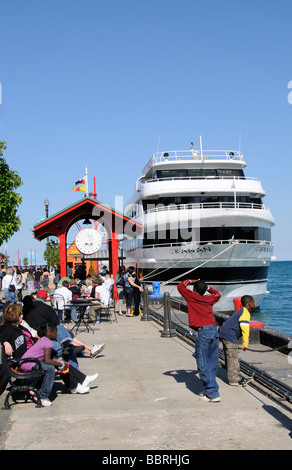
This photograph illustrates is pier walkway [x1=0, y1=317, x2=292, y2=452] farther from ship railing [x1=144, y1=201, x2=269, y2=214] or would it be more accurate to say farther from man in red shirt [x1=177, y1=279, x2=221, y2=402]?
ship railing [x1=144, y1=201, x2=269, y2=214]

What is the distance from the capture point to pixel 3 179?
21016 millimetres

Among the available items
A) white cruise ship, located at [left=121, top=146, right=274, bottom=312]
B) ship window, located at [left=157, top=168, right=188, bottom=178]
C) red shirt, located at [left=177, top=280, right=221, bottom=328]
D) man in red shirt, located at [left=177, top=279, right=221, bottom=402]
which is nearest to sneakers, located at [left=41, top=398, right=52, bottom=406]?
man in red shirt, located at [left=177, top=279, right=221, bottom=402]

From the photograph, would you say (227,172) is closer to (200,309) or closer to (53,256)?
(200,309)

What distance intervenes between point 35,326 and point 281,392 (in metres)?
4.44

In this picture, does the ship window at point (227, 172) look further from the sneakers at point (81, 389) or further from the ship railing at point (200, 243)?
the sneakers at point (81, 389)

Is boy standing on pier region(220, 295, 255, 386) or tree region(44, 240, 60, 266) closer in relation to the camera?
boy standing on pier region(220, 295, 255, 386)

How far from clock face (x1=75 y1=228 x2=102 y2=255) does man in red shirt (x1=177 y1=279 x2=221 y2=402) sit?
1192 cm

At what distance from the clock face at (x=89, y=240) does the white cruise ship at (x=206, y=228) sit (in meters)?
6.74

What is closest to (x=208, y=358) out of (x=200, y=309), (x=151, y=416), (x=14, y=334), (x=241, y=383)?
(x=200, y=309)

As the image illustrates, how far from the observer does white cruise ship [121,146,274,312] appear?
2545 centimetres

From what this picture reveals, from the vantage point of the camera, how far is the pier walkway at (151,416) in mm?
5520

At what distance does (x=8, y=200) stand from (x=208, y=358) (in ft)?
50.1
